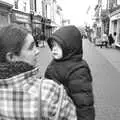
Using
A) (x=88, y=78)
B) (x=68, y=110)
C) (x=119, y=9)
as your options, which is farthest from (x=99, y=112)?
(x=119, y=9)

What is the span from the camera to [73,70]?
156 cm

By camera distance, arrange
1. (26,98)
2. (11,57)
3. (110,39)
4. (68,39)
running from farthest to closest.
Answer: (110,39), (68,39), (11,57), (26,98)

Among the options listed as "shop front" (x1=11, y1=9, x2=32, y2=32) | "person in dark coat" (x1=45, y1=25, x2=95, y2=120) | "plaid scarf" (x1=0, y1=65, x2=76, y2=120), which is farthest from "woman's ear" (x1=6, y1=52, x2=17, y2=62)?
"shop front" (x1=11, y1=9, x2=32, y2=32)

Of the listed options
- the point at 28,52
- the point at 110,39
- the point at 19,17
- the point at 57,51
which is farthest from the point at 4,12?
the point at 28,52

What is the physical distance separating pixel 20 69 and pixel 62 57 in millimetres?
619

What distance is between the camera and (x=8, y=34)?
43.1 inches

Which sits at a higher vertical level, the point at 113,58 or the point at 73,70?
the point at 73,70

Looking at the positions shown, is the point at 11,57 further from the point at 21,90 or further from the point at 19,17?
the point at 19,17

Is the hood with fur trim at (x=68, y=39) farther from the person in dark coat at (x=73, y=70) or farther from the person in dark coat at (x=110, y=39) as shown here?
the person in dark coat at (x=110, y=39)

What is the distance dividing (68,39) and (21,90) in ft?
2.15

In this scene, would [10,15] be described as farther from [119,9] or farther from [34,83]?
[34,83]

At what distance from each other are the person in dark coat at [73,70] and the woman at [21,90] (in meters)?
0.41

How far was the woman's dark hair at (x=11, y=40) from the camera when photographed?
3.56 ft

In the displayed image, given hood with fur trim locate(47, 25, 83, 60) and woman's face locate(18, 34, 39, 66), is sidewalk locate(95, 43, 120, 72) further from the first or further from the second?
woman's face locate(18, 34, 39, 66)
